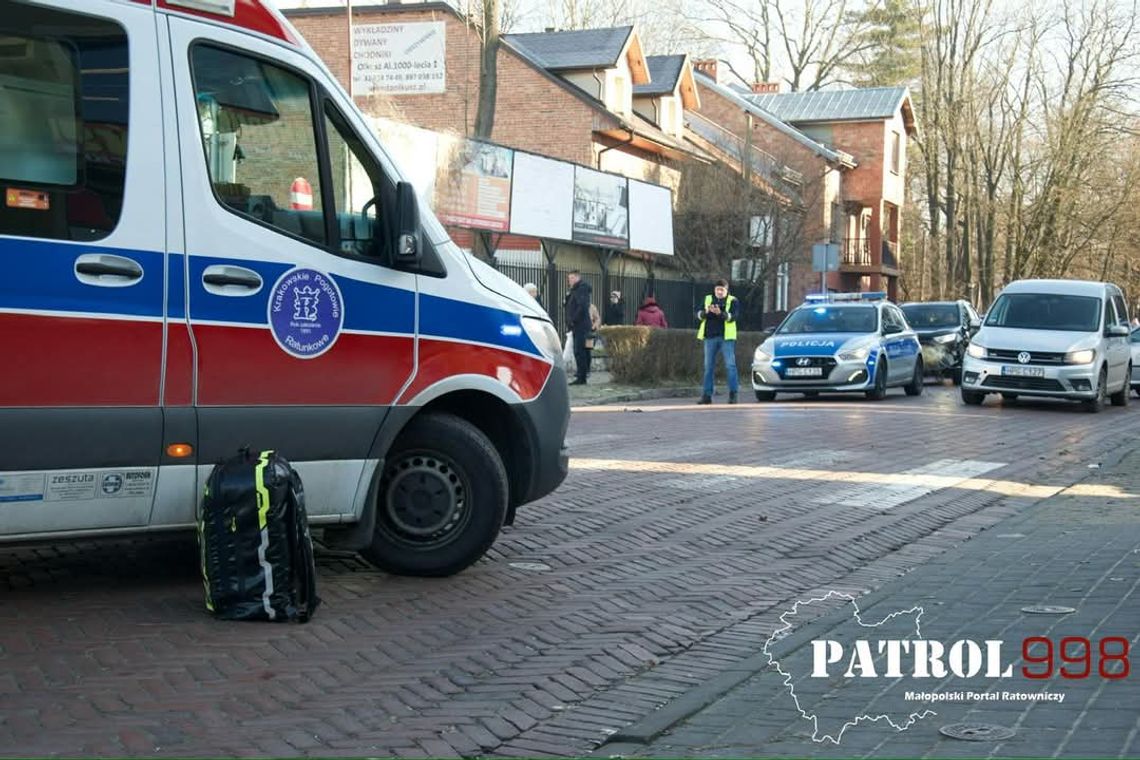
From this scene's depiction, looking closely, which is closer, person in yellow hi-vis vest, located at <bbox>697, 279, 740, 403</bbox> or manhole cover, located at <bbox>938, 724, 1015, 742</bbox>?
manhole cover, located at <bbox>938, 724, 1015, 742</bbox>

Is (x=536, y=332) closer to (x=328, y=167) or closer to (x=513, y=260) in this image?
(x=328, y=167)

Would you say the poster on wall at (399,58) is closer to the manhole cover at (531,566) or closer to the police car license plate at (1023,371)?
the police car license plate at (1023,371)

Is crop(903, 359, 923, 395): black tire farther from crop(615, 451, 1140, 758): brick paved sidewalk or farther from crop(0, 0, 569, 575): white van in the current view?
crop(0, 0, 569, 575): white van

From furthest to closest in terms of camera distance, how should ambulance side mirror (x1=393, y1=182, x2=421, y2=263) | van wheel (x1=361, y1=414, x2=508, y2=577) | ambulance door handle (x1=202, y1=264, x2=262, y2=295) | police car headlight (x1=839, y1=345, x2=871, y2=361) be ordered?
1. police car headlight (x1=839, y1=345, x2=871, y2=361)
2. van wheel (x1=361, y1=414, x2=508, y2=577)
3. ambulance side mirror (x1=393, y1=182, x2=421, y2=263)
4. ambulance door handle (x1=202, y1=264, x2=262, y2=295)

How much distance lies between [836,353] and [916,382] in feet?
10.4

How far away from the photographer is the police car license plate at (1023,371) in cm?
2177

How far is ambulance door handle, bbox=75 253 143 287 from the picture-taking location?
623 centimetres

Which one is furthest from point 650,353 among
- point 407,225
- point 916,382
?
point 407,225

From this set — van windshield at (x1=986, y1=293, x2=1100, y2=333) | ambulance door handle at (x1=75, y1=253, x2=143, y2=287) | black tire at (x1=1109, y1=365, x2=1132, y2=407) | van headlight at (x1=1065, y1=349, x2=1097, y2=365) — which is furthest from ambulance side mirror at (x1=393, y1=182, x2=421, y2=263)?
black tire at (x1=1109, y1=365, x2=1132, y2=407)

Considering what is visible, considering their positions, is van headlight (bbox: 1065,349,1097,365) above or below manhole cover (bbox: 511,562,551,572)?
above

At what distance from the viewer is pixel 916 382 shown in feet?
85.4

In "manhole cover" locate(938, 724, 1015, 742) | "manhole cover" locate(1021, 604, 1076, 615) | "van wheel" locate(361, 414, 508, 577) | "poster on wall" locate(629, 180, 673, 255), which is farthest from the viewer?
"poster on wall" locate(629, 180, 673, 255)

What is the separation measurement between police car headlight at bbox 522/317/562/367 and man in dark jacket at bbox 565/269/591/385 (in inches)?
709

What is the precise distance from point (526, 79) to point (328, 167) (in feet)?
125
